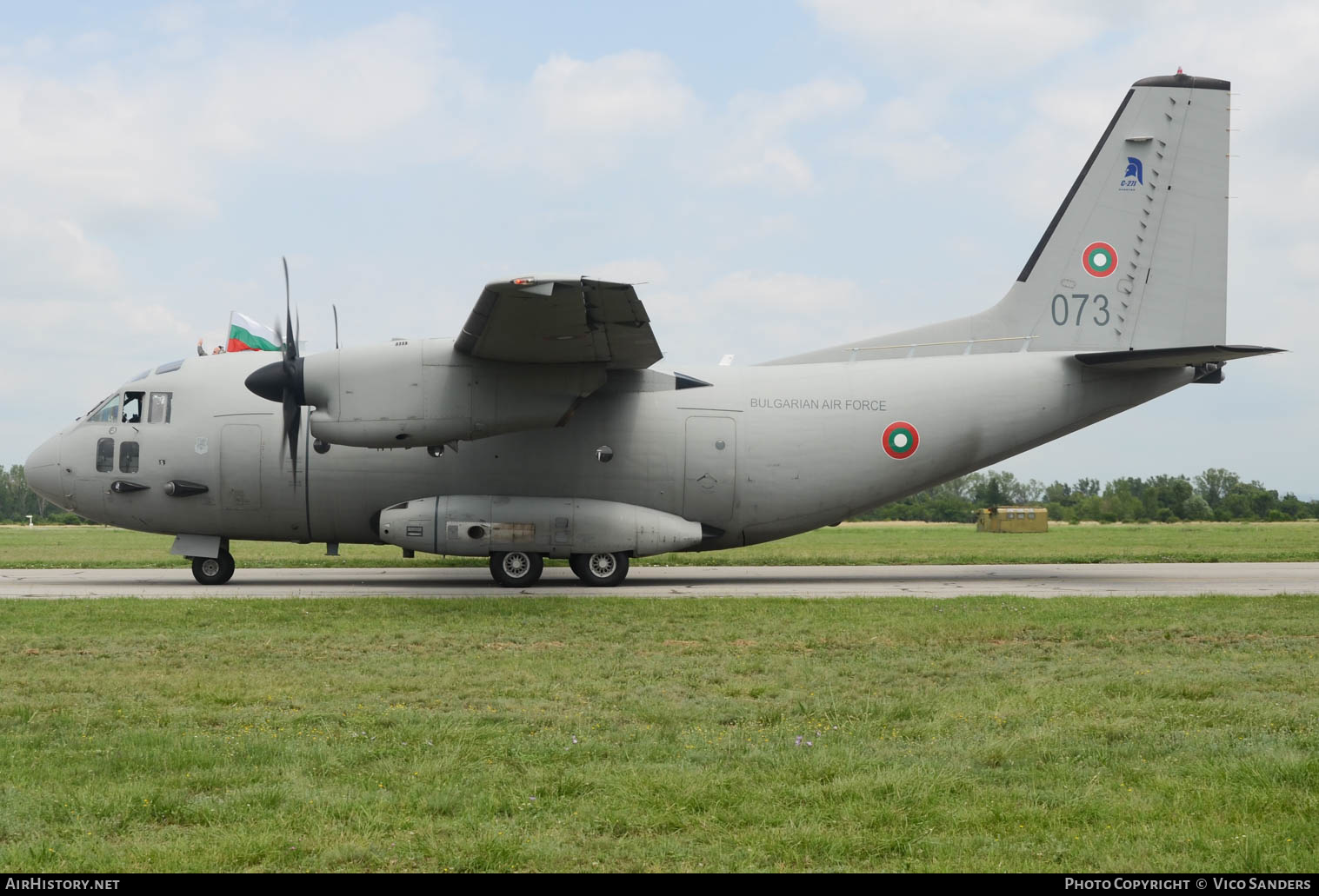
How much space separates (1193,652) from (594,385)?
1066cm

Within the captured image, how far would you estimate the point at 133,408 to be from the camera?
20359 millimetres

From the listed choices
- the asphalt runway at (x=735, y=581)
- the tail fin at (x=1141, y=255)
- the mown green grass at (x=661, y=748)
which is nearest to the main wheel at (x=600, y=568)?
the asphalt runway at (x=735, y=581)

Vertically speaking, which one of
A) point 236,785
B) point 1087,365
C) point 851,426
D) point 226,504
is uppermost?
point 1087,365

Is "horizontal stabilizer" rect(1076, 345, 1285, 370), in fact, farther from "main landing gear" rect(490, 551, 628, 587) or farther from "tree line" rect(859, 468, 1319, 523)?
"tree line" rect(859, 468, 1319, 523)

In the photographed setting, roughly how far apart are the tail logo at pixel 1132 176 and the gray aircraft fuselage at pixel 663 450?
3.92 metres

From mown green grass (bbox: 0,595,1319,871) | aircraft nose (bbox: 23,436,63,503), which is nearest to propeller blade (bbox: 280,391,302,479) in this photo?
aircraft nose (bbox: 23,436,63,503)

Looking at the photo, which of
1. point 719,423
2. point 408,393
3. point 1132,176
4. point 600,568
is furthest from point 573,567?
point 1132,176

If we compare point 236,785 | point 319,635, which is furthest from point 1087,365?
point 236,785

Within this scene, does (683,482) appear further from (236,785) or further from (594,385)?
(236,785)

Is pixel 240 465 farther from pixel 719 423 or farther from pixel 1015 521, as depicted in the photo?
pixel 1015 521

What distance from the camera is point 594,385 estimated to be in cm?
1877

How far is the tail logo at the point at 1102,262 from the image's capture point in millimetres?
21953

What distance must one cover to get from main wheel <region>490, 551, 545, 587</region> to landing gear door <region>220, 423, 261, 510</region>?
15.7ft

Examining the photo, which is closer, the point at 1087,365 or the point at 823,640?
the point at 823,640
